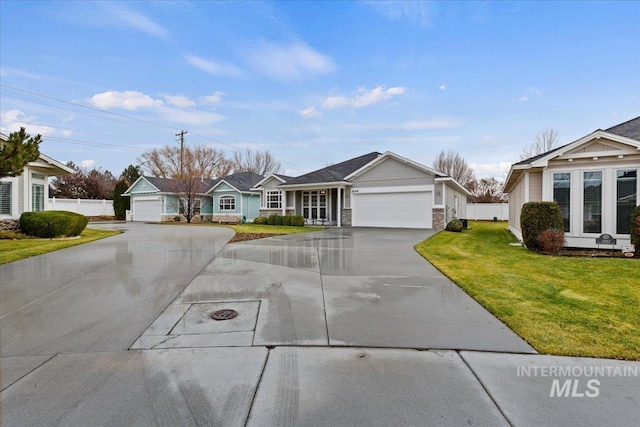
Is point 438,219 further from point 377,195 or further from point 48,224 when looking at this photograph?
point 48,224

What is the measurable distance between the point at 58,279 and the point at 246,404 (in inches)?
242

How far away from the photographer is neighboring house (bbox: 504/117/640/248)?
381 inches

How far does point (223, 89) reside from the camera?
1977cm

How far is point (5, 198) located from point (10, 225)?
4.11 ft

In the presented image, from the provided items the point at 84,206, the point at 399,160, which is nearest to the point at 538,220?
the point at 399,160

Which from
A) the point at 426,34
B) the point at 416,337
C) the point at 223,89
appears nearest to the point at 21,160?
the point at 416,337

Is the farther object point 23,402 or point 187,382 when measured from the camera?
point 187,382

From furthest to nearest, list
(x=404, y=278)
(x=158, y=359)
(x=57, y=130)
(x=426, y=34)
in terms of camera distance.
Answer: (x=57, y=130)
(x=426, y=34)
(x=404, y=278)
(x=158, y=359)

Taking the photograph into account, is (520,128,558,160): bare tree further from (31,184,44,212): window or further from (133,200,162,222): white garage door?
(31,184,44,212): window

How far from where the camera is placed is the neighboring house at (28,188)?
14.0 m

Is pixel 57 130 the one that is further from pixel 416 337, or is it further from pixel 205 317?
pixel 416 337

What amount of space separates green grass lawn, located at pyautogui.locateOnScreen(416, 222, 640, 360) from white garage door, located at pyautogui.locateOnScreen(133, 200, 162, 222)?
29.1 meters

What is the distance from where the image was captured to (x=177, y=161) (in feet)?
137

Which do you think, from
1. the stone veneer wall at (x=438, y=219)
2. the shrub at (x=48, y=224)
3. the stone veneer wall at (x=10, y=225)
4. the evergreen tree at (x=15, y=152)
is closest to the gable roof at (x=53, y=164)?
the shrub at (x=48, y=224)
